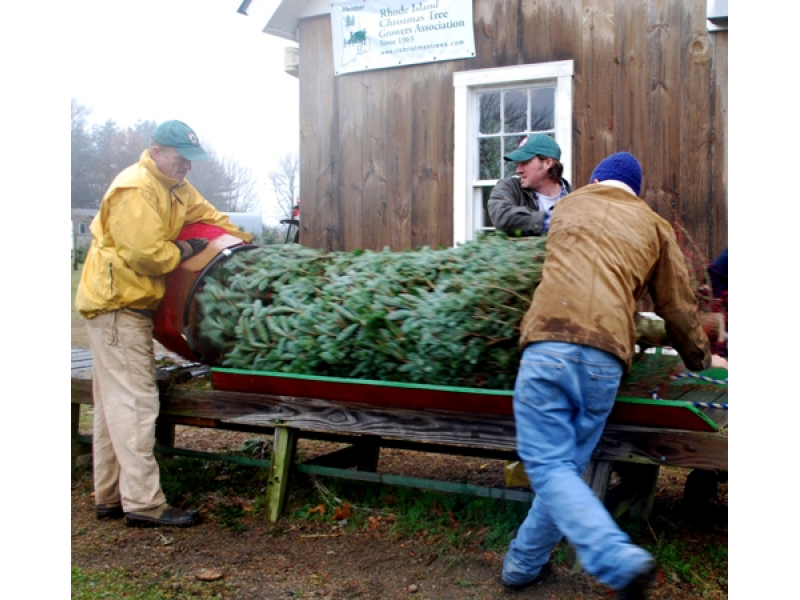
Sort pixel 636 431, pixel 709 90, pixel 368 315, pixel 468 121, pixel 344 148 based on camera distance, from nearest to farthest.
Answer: pixel 636 431
pixel 368 315
pixel 709 90
pixel 468 121
pixel 344 148

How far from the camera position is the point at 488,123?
6.49 metres

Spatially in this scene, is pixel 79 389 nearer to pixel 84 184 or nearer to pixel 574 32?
pixel 84 184

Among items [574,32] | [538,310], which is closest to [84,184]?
[538,310]

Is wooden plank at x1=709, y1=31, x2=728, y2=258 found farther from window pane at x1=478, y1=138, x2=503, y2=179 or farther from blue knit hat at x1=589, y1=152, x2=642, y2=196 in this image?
blue knit hat at x1=589, y1=152, x2=642, y2=196

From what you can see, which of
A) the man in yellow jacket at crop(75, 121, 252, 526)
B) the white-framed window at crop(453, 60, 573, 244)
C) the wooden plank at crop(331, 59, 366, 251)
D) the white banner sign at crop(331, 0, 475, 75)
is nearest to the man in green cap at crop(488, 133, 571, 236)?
the man in yellow jacket at crop(75, 121, 252, 526)

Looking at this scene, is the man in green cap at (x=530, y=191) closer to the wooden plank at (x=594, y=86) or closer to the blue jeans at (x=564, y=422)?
the blue jeans at (x=564, y=422)

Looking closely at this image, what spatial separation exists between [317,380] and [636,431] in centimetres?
150

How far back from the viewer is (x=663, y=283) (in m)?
3.04

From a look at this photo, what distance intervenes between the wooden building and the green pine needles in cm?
236

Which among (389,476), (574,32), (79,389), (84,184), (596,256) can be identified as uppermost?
(574,32)

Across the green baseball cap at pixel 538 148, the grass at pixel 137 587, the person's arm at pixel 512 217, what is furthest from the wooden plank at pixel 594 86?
the grass at pixel 137 587

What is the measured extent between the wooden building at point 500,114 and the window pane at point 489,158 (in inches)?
0.5

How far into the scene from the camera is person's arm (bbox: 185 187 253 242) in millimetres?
4430

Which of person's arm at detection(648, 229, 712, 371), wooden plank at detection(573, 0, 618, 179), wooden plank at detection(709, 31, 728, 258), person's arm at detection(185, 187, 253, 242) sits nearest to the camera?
person's arm at detection(648, 229, 712, 371)
